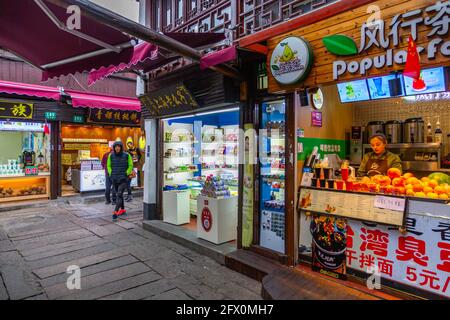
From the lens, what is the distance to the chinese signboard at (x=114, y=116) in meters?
12.5

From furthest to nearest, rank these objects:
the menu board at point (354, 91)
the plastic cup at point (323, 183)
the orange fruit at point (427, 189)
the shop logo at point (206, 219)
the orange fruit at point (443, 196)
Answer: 1. the shop logo at point (206, 219)
2. the menu board at point (354, 91)
3. the plastic cup at point (323, 183)
4. the orange fruit at point (427, 189)
5. the orange fruit at point (443, 196)

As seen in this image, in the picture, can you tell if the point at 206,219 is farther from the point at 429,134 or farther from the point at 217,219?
the point at 429,134

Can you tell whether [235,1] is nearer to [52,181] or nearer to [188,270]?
[188,270]

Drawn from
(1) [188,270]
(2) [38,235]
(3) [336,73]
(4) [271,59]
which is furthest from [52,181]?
(3) [336,73]

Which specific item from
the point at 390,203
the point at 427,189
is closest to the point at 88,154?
the point at 390,203

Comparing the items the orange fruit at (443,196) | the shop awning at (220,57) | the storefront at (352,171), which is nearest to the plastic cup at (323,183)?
the storefront at (352,171)

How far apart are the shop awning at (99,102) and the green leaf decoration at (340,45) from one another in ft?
32.1

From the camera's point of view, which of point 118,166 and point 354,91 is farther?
point 118,166

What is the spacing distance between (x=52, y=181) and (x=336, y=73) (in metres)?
11.5

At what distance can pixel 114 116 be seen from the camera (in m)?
13.2

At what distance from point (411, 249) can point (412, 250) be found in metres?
0.02

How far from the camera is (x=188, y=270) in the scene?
5.08 m

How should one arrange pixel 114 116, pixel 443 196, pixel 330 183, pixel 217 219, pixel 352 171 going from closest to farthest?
pixel 443 196
pixel 330 183
pixel 352 171
pixel 217 219
pixel 114 116

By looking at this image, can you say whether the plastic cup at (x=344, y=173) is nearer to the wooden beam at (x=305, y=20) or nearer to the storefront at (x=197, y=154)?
the storefront at (x=197, y=154)
